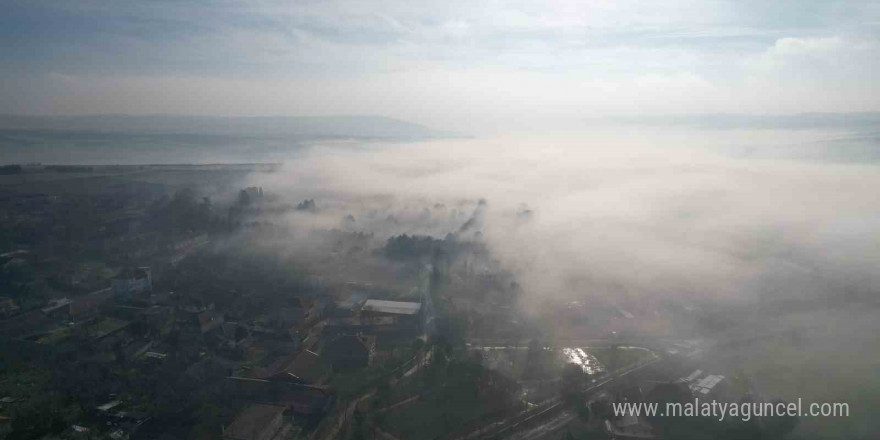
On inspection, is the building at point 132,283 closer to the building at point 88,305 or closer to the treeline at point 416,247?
the building at point 88,305

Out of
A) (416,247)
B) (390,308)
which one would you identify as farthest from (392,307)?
(416,247)

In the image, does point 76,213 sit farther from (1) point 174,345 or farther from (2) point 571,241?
(2) point 571,241

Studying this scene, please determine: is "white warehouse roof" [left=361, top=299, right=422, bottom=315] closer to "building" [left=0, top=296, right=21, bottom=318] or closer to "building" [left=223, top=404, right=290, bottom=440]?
"building" [left=223, top=404, right=290, bottom=440]

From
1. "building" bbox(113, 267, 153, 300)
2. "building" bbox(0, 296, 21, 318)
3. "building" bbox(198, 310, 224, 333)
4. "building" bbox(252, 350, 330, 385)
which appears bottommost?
"building" bbox(252, 350, 330, 385)

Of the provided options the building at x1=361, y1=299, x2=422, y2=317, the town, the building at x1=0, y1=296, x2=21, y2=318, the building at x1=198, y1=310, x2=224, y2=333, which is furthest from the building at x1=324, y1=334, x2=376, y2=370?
the building at x1=0, y1=296, x2=21, y2=318

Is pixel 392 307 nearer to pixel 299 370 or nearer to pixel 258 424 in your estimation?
pixel 299 370
